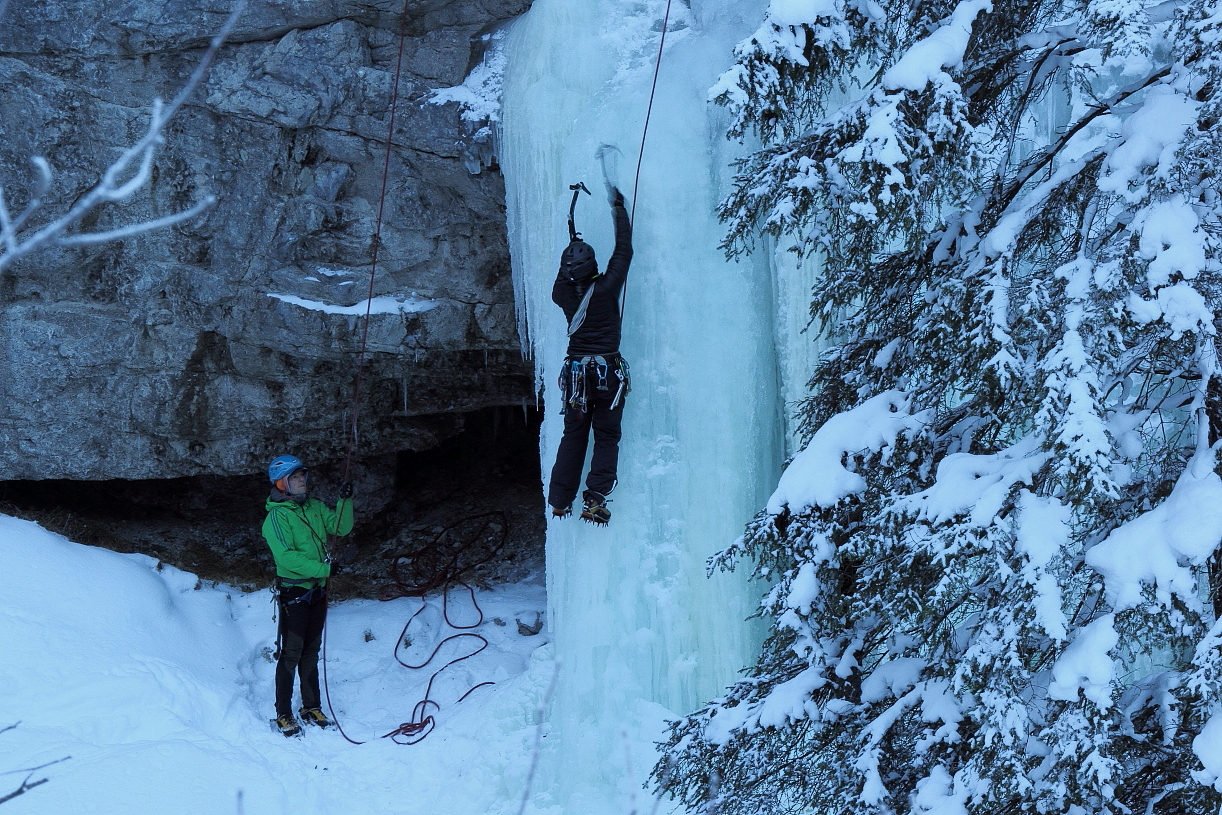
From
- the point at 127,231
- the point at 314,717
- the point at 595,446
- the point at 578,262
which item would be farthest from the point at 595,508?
the point at 127,231

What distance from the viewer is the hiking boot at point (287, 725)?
19.5ft

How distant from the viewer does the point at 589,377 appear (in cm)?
508

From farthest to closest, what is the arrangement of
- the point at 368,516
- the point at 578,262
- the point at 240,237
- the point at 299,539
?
1. the point at 368,516
2. the point at 240,237
3. the point at 299,539
4. the point at 578,262

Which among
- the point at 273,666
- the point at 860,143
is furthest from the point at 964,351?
the point at 273,666

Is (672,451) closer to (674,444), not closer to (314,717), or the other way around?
(674,444)

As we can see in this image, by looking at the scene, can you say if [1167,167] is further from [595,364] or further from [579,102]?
[579,102]

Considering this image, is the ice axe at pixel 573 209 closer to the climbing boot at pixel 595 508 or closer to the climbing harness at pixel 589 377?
the climbing harness at pixel 589 377

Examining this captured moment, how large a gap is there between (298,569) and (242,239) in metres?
2.51

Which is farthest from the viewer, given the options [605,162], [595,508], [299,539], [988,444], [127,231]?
[299,539]

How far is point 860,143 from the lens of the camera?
3.04m

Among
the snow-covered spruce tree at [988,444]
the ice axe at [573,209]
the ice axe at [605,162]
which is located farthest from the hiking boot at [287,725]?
the ice axe at [605,162]

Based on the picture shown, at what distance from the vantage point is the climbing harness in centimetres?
507

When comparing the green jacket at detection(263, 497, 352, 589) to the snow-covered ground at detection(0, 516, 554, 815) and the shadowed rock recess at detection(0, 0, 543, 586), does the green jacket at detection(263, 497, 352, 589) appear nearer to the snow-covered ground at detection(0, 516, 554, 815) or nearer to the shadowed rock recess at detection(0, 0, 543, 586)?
the snow-covered ground at detection(0, 516, 554, 815)

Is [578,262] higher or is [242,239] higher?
[242,239]
